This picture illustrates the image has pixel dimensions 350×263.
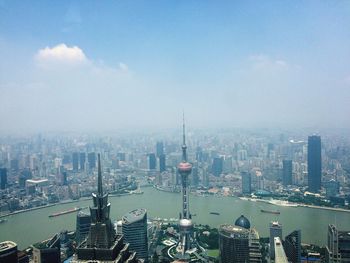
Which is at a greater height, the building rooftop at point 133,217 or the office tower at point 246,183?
the building rooftop at point 133,217

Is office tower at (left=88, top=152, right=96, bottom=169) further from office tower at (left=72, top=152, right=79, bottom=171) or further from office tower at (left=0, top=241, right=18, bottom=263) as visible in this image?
office tower at (left=0, top=241, right=18, bottom=263)

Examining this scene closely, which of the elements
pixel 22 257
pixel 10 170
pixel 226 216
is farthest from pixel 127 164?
pixel 22 257

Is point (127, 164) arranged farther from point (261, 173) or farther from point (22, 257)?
point (22, 257)

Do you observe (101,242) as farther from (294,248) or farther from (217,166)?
(217,166)

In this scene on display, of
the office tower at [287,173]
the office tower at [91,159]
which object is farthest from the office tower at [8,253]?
the office tower at [287,173]

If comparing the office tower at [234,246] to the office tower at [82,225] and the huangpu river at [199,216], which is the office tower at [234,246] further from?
the office tower at [82,225]

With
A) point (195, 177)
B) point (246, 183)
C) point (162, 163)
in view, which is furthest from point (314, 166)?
point (162, 163)

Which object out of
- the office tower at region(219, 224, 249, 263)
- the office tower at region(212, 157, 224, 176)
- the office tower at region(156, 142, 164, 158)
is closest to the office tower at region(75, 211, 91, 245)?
Answer: the office tower at region(219, 224, 249, 263)
